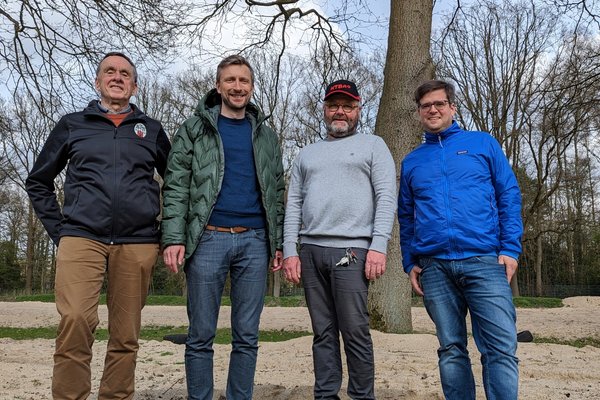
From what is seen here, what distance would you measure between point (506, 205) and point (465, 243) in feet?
1.15

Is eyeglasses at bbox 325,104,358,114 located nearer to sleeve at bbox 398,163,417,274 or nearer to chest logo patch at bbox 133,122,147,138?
sleeve at bbox 398,163,417,274

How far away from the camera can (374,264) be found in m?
3.31

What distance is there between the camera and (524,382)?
5000 mm

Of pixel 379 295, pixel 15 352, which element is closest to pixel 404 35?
pixel 379 295

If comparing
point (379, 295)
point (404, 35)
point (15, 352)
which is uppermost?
point (404, 35)

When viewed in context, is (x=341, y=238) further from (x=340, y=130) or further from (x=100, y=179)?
(x=100, y=179)

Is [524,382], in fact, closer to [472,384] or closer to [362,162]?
[472,384]

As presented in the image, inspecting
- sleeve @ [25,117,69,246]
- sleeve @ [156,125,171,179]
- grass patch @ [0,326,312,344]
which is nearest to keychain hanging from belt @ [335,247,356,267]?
sleeve @ [156,125,171,179]

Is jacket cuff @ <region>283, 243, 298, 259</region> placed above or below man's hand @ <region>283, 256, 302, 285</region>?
above

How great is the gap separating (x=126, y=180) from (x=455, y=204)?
1962mm

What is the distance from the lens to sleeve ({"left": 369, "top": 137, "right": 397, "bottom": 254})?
3.34 m

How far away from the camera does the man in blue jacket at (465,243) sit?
308 centimetres

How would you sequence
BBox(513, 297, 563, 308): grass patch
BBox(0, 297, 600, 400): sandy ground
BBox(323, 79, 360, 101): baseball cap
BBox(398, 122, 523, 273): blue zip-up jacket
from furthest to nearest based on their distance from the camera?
BBox(513, 297, 563, 308): grass patch, BBox(0, 297, 600, 400): sandy ground, BBox(323, 79, 360, 101): baseball cap, BBox(398, 122, 523, 273): blue zip-up jacket

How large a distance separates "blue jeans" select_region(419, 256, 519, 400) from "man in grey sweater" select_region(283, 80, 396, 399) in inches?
15.1
